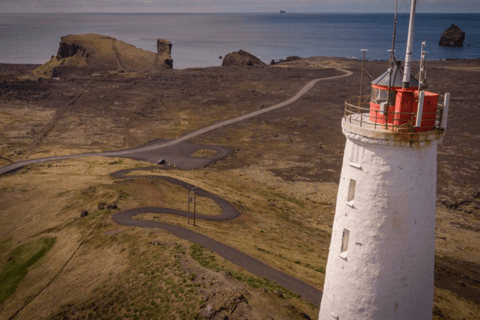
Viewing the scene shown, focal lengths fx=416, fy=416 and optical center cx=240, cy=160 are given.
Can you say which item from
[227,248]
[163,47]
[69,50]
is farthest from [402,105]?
[163,47]

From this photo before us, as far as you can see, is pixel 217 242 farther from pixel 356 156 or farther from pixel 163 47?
pixel 163 47

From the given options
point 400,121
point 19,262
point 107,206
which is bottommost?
point 19,262

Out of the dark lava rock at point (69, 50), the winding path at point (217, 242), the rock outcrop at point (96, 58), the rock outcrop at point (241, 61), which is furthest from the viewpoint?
the rock outcrop at point (241, 61)

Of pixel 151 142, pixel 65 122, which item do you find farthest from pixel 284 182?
pixel 65 122

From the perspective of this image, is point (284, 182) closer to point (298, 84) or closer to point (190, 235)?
point (190, 235)

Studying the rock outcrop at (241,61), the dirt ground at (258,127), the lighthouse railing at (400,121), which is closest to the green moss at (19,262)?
the dirt ground at (258,127)

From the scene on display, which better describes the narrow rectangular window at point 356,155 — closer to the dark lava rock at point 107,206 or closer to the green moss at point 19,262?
the green moss at point 19,262

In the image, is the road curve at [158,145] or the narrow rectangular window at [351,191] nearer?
the narrow rectangular window at [351,191]
